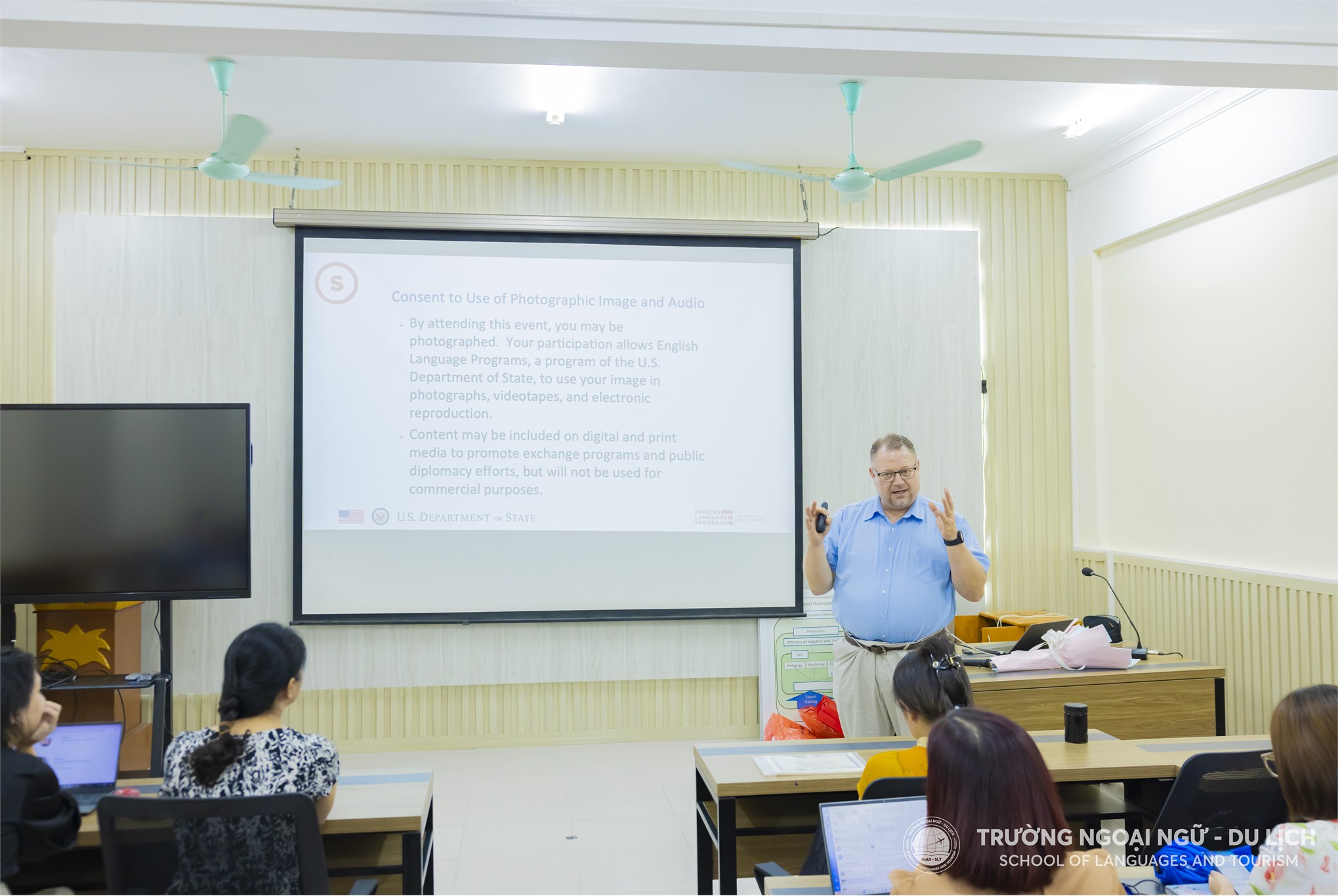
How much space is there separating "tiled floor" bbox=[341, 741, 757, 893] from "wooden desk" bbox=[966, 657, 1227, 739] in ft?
4.18

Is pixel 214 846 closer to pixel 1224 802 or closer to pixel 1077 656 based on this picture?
pixel 1224 802

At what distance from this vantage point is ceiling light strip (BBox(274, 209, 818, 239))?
195 inches

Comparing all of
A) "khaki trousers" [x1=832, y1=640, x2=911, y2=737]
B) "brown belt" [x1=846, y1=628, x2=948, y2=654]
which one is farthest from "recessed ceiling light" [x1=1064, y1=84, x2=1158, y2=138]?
"khaki trousers" [x1=832, y1=640, x2=911, y2=737]

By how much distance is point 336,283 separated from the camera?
5.00 meters

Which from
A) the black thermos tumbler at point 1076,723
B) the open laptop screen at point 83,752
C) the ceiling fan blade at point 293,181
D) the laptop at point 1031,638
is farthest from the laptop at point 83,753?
the laptop at point 1031,638

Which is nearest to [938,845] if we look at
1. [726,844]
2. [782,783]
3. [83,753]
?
[782,783]

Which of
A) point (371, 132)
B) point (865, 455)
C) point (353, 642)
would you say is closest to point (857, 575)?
point (865, 455)

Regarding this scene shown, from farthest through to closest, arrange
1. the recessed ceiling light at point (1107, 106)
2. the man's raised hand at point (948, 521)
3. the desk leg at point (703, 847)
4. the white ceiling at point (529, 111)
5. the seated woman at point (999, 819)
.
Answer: the recessed ceiling light at point (1107, 106) < the white ceiling at point (529, 111) < the man's raised hand at point (948, 521) < the desk leg at point (703, 847) < the seated woman at point (999, 819)

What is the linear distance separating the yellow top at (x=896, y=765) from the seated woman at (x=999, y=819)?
0.60 meters

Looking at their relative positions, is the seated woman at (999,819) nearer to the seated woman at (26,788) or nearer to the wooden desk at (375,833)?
the wooden desk at (375,833)

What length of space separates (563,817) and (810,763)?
72.0 inches

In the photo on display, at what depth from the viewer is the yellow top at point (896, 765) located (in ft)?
7.06

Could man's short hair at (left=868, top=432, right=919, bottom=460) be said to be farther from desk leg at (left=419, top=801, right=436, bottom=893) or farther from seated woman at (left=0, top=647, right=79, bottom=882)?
seated woman at (left=0, top=647, right=79, bottom=882)

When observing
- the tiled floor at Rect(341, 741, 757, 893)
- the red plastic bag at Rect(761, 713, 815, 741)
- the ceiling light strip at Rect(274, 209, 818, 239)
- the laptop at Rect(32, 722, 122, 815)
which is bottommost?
the tiled floor at Rect(341, 741, 757, 893)
